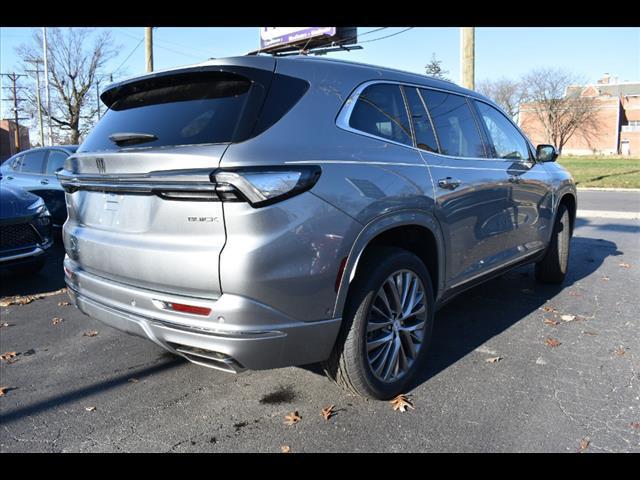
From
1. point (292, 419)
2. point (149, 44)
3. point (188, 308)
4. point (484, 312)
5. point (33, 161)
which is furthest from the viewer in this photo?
point (149, 44)

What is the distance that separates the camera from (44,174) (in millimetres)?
8422

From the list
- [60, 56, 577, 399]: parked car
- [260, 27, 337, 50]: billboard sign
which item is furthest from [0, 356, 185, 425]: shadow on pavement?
[260, 27, 337, 50]: billboard sign

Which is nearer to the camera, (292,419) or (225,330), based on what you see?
(225,330)

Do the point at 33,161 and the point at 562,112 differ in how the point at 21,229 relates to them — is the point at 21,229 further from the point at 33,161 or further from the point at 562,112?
the point at 562,112

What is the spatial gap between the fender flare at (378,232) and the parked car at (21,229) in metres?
4.35

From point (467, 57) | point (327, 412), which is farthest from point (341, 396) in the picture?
point (467, 57)

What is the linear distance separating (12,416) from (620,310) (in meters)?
4.99

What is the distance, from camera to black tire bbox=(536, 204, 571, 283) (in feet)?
18.0

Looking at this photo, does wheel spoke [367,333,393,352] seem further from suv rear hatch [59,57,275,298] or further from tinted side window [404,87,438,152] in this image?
tinted side window [404,87,438,152]

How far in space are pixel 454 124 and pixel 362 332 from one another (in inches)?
75.2

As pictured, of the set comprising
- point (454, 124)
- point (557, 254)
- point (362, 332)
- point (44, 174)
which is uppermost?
point (454, 124)

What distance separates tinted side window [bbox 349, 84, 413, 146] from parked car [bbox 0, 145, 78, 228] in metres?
6.29

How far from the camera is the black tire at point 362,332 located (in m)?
2.80
